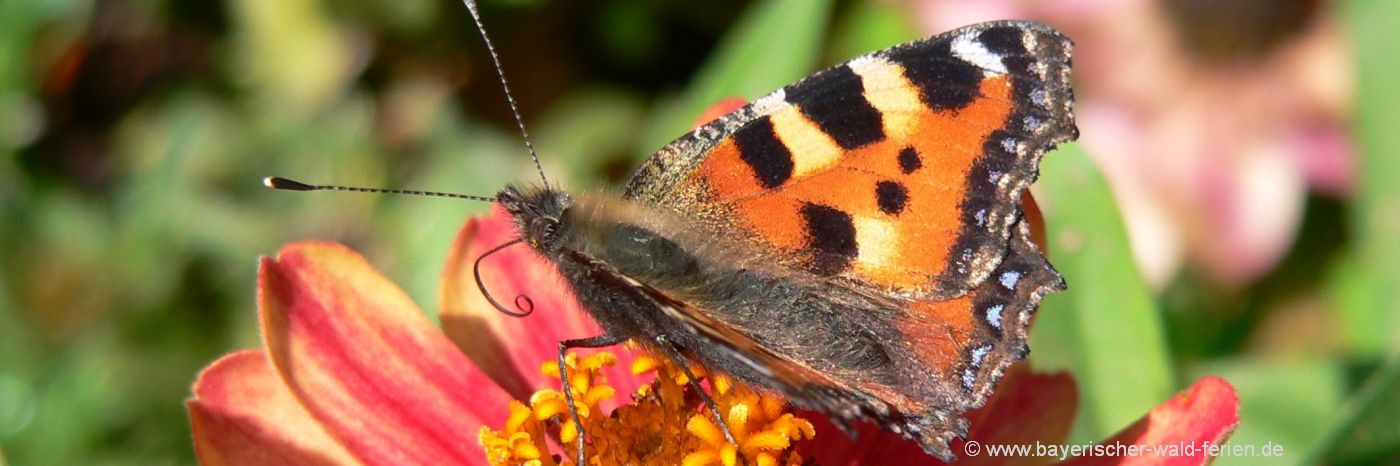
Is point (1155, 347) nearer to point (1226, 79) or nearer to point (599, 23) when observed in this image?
Answer: point (1226, 79)

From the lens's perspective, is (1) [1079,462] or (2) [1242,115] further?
(2) [1242,115]

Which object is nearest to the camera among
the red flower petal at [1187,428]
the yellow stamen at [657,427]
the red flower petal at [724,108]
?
the red flower petal at [1187,428]

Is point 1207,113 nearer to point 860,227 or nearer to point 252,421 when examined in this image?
point 860,227

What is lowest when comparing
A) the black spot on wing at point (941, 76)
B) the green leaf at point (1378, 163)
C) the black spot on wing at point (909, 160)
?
the black spot on wing at point (909, 160)

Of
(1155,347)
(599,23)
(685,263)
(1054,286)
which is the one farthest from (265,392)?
(599,23)

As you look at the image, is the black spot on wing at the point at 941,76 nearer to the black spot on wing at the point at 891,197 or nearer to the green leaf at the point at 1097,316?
the black spot on wing at the point at 891,197

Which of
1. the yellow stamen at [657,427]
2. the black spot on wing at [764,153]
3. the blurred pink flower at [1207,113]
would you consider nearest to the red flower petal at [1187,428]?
the yellow stamen at [657,427]

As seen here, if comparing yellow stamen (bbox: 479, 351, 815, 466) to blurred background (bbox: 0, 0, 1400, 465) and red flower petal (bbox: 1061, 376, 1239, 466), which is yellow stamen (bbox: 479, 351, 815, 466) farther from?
blurred background (bbox: 0, 0, 1400, 465)
